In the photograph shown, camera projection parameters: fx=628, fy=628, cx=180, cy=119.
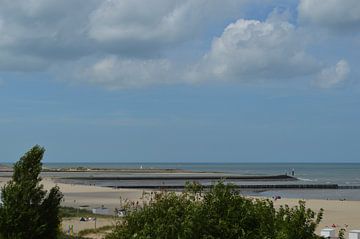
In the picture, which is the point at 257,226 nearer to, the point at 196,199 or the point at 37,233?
the point at 196,199

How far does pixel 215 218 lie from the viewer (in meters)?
11.1

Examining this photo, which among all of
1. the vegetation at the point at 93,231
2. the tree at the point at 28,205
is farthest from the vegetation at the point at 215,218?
the vegetation at the point at 93,231

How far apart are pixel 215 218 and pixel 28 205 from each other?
6.39 metres

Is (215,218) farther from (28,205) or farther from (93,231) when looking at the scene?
(93,231)

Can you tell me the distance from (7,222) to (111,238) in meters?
4.33

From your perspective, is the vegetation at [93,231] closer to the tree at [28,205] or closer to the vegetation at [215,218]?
the tree at [28,205]

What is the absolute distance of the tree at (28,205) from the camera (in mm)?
15320

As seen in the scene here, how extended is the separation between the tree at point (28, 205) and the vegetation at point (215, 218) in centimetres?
432

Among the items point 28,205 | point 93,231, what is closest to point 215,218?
point 28,205

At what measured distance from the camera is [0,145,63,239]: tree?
1532 cm

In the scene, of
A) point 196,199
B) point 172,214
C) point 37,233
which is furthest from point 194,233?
point 37,233

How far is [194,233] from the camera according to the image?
1063 centimetres

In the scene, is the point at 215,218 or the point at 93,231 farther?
the point at 93,231

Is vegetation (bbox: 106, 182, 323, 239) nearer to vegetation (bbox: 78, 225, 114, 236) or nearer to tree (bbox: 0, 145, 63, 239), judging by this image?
tree (bbox: 0, 145, 63, 239)
